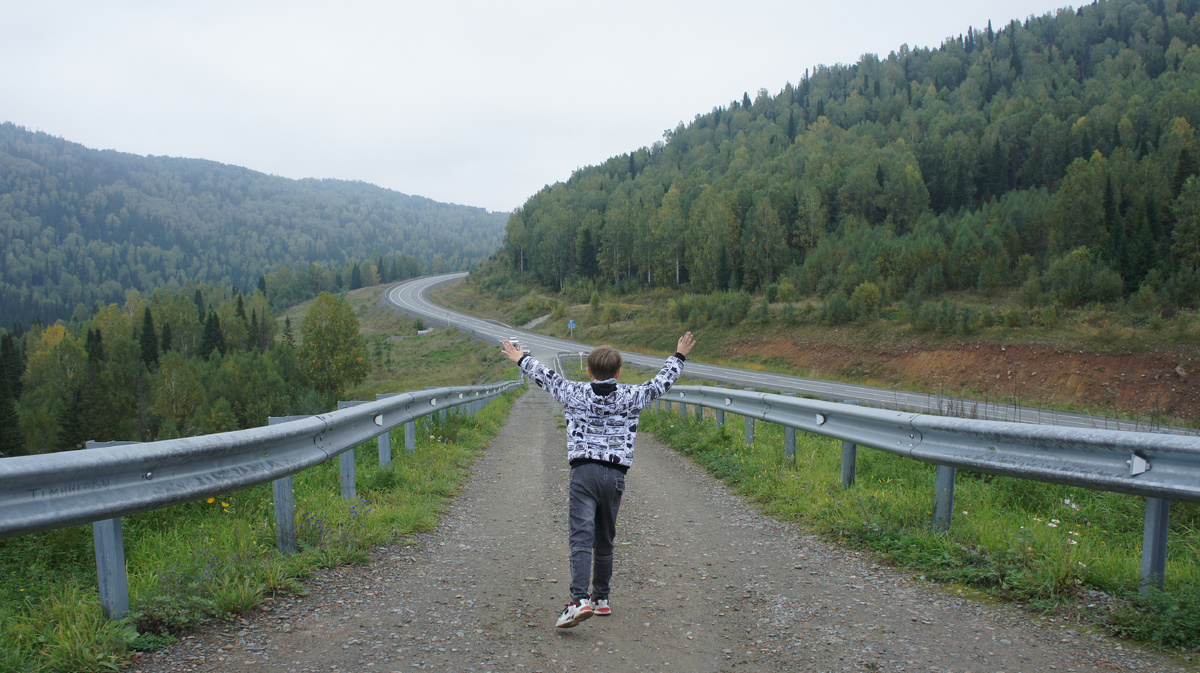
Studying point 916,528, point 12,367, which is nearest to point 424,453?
point 916,528

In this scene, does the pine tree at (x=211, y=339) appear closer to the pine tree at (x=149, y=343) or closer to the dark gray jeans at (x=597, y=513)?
the pine tree at (x=149, y=343)

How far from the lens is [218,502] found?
5.48 m

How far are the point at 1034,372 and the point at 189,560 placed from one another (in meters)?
39.4

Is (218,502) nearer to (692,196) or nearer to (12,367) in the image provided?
(692,196)

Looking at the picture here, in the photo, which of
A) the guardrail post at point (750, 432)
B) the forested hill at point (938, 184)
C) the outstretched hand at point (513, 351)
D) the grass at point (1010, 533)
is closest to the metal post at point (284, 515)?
the outstretched hand at point (513, 351)

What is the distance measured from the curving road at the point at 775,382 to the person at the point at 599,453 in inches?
153

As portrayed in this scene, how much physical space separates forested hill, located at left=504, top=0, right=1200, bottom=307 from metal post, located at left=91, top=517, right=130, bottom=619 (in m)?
50.7

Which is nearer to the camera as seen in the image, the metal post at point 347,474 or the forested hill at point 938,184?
the metal post at point 347,474

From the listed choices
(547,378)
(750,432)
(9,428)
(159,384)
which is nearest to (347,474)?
(547,378)

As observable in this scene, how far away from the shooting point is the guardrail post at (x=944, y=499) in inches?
200

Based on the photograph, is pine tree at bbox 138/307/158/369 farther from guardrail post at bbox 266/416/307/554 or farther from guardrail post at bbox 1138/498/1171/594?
guardrail post at bbox 1138/498/1171/594

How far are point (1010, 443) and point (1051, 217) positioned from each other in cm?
6886

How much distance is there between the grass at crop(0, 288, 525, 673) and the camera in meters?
3.05

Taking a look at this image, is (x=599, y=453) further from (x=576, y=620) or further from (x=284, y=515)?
(x=284, y=515)
